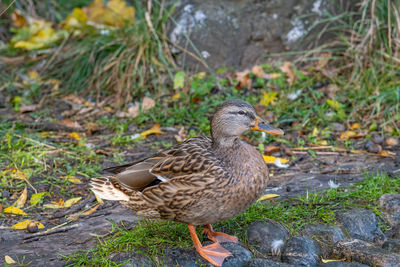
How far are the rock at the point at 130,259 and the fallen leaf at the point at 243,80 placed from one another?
3617 mm

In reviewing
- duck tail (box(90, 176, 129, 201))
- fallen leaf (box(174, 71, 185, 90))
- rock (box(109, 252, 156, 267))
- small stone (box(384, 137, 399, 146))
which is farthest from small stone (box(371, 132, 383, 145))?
rock (box(109, 252, 156, 267))

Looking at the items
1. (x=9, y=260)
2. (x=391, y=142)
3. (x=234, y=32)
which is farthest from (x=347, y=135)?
(x=9, y=260)

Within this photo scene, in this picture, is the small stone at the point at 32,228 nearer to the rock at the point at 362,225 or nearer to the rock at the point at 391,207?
the rock at the point at 362,225

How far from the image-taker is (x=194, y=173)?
10.6 feet

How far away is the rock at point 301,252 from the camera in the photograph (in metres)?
3.20

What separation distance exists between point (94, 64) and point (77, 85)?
367 millimetres

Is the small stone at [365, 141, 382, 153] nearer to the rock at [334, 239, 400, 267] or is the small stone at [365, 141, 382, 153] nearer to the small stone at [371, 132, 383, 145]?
the small stone at [371, 132, 383, 145]

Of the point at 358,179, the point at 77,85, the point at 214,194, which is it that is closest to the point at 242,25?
the point at 77,85

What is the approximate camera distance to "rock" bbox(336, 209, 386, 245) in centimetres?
357

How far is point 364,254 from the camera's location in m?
3.13

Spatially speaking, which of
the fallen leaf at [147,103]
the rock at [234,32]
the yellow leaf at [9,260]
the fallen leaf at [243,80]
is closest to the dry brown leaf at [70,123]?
the fallen leaf at [147,103]

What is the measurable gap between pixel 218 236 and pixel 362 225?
3.50ft

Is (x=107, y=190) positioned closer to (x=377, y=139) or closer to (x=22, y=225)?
(x=22, y=225)

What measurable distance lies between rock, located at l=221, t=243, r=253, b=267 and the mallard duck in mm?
37
